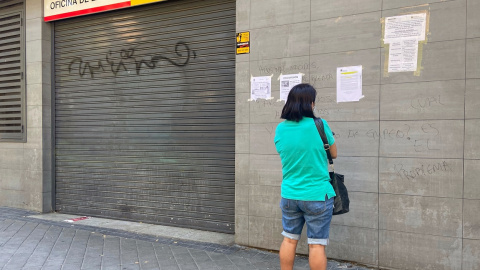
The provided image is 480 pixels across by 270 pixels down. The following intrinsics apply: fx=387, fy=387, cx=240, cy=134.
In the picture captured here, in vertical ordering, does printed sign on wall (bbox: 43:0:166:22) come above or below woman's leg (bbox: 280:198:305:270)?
above

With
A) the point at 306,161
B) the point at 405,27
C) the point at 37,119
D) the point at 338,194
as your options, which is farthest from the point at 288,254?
the point at 37,119

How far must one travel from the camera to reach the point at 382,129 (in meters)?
4.09

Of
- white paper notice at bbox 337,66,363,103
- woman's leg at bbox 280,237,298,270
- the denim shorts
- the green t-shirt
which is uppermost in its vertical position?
white paper notice at bbox 337,66,363,103

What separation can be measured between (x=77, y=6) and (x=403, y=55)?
5383mm

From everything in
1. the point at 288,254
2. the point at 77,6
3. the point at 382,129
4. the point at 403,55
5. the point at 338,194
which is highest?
the point at 77,6

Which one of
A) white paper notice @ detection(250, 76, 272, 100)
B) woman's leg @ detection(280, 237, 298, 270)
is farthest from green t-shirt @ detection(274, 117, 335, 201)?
white paper notice @ detection(250, 76, 272, 100)

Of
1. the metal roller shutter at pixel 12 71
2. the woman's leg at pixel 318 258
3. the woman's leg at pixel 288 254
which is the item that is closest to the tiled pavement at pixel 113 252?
the woman's leg at pixel 288 254

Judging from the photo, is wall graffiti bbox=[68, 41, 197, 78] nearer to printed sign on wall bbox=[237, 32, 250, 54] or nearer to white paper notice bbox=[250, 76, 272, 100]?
printed sign on wall bbox=[237, 32, 250, 54]

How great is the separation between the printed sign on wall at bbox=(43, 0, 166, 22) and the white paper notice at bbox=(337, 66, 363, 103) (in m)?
3.26

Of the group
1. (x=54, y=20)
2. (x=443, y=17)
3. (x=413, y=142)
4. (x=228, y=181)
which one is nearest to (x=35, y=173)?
(x=54, y=20)

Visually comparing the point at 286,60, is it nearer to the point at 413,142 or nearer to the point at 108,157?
the point at 413,142

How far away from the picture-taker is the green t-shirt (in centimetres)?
312

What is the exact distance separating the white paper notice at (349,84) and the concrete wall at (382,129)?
65 millimetres

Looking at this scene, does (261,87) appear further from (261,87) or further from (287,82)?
(287,82)
